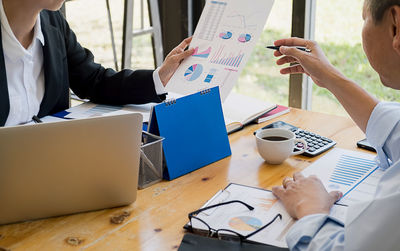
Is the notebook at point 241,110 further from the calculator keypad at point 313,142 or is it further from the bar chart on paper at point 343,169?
the bar chart on paper at point 343,169

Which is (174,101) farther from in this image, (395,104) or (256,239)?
(395,104)

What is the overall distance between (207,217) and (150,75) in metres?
0.79

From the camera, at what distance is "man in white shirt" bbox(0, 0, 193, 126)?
4.98 ft

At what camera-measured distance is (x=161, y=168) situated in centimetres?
124

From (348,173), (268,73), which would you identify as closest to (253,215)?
(348,173)

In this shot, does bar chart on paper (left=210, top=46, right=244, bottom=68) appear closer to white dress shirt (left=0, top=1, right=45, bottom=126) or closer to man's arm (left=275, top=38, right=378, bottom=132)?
man's arm (left=275, top=38, right=378, bottom=132)

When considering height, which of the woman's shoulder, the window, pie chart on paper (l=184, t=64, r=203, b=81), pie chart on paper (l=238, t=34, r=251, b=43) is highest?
the woman's shoulder

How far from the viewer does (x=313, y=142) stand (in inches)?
55.7

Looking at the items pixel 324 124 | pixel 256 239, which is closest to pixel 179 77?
pixel 324 124

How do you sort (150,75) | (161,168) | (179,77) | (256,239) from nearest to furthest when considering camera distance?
(256,239) < (161,168) < (179,77) < (150,75)

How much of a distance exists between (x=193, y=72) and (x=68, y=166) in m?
0.62

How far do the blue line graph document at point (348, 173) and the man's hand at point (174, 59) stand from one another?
56 centimetres

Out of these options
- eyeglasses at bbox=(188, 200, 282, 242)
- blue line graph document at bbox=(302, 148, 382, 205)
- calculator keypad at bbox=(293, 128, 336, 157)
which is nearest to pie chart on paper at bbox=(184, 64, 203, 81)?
calculator keypad at bbox=(293, 128, 336, 157)

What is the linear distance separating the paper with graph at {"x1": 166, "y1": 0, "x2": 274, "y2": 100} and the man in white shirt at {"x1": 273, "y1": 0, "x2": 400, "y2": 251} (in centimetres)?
15
